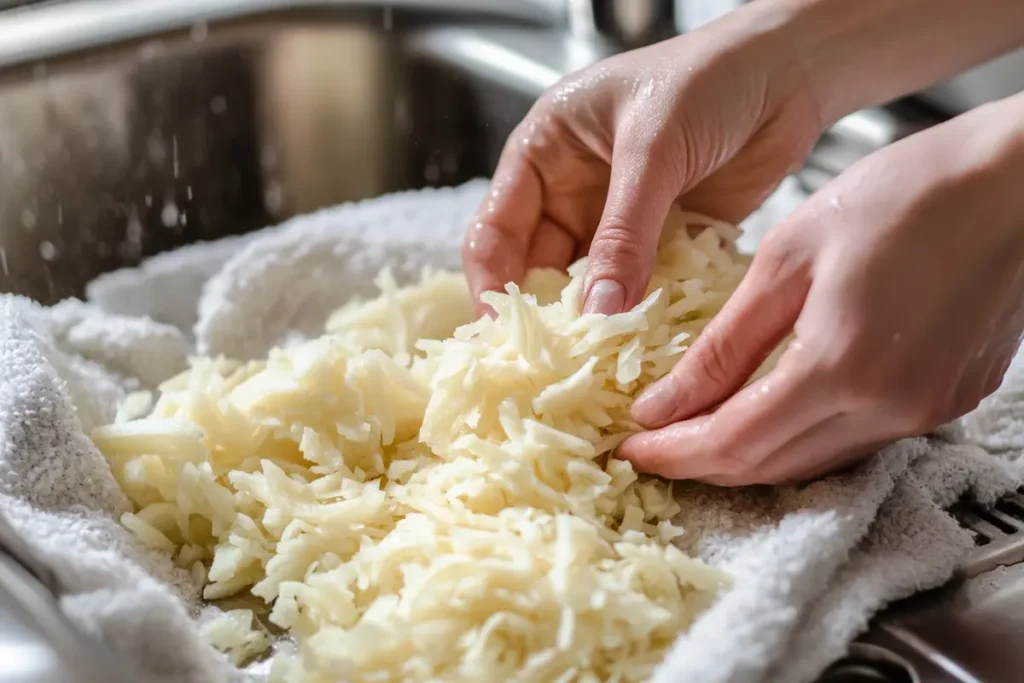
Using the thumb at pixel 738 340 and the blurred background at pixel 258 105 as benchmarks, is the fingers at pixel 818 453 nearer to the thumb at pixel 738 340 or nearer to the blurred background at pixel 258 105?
the thumb at pixel 738 340

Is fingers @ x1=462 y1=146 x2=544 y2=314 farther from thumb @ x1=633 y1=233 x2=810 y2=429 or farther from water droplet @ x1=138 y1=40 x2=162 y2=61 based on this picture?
water droplet @ x1=138 y1=40 x2=162 y2=61

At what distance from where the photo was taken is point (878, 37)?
86 centimetres

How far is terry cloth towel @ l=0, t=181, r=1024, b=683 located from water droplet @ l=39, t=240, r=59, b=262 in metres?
0.16

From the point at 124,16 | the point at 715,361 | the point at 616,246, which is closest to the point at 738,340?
the point at 715,361

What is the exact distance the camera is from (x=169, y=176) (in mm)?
1171

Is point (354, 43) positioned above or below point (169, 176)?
above

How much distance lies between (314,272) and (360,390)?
31cm

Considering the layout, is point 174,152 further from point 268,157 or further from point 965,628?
point 965,628

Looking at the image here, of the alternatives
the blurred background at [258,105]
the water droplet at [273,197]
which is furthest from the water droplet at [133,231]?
the water droplet at [273,197]

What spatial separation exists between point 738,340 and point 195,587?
366 millimetres

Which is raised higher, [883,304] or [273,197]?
[883,304]

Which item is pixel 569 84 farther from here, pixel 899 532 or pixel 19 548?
pixel 19 548

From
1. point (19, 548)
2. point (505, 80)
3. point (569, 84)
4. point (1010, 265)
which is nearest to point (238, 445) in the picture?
point (19, 548)

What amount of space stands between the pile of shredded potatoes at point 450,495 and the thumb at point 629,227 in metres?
0.02
